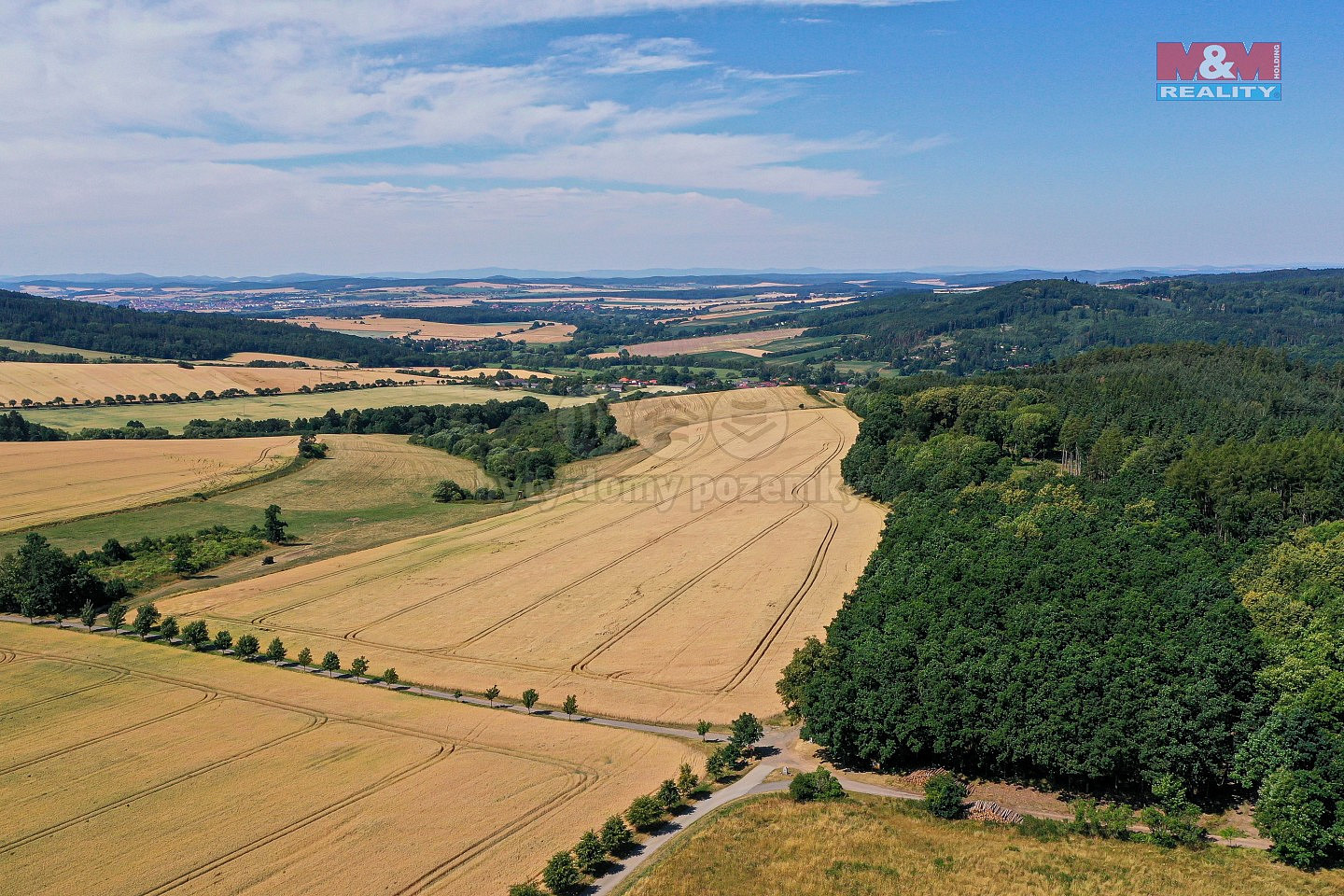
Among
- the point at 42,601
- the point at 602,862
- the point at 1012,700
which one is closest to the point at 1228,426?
the point at 1012,700

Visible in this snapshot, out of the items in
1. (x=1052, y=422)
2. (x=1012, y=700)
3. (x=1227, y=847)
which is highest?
(x=1052, y=422)

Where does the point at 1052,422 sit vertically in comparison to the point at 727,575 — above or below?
above

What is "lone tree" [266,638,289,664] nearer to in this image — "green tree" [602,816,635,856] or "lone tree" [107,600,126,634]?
"lone tree" [107,600,126,634]

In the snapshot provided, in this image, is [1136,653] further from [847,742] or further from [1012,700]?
[847,742]

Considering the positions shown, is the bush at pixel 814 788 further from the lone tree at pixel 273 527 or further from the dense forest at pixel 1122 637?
the lone tree at pixel 273 527

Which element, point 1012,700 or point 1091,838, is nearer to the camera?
point 1091,838

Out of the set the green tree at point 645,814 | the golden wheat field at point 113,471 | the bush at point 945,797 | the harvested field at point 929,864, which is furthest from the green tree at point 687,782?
the golden wheat field at point 113,471
